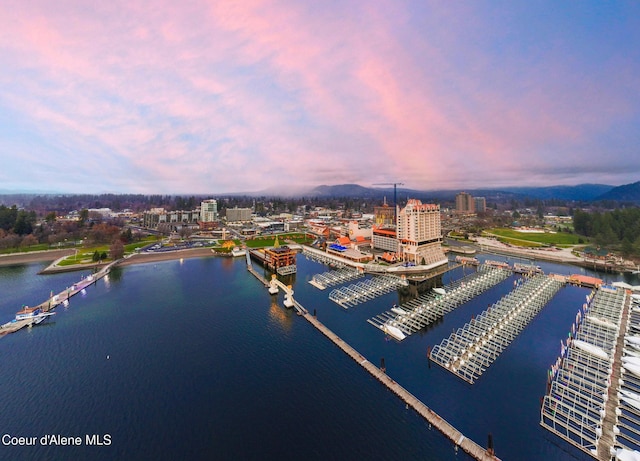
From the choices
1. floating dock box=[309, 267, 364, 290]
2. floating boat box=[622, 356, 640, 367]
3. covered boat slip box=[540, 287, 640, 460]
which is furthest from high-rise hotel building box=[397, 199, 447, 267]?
floating boat box=[622, 356, 640, 367]

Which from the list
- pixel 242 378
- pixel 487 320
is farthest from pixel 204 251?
pixel 487 320

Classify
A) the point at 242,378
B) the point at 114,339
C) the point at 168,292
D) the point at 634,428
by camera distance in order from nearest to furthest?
the point at 634,428, the point at 242,378, the point at 114,339, the point at 168,292

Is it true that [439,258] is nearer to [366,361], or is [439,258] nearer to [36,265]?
[366,361]

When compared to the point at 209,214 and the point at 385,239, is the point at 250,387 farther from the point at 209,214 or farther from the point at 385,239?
the point at 209,214

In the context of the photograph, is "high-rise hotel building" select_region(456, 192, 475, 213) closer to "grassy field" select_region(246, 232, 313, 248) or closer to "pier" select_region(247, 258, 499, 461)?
"grassy field" select_region(246, 232, 313, 248)

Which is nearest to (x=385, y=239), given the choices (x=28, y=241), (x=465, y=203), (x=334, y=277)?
(x=334, y=277)
